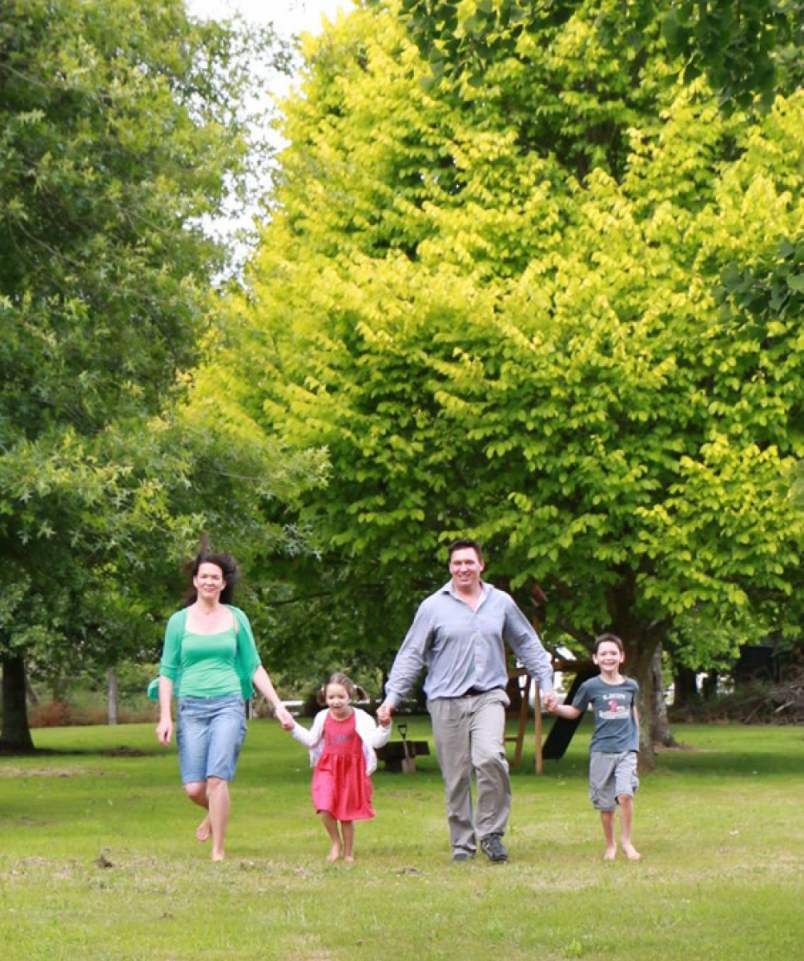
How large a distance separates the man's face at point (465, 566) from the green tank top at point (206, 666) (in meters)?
1.70

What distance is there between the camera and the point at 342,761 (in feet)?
42.6

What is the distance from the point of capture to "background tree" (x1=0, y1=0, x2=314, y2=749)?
53.6 ft

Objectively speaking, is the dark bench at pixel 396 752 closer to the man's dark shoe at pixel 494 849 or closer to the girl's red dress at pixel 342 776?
the girl's red dress at pixel 342 776

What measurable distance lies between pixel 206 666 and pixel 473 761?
2.05 meters

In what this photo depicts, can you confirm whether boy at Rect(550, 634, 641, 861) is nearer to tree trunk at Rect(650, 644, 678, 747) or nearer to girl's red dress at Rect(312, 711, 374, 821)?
girl's red dress at Rect(312, 711, 374, 821)

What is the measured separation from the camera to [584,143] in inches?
995

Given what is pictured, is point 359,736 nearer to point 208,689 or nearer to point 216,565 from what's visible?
point 208,689

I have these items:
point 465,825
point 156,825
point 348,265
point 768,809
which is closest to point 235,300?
point 348,265

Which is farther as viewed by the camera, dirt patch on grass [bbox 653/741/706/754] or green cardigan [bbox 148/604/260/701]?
dirt patch on grass [bbox 653/741/706/754]

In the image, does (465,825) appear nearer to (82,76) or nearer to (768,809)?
(768,809)

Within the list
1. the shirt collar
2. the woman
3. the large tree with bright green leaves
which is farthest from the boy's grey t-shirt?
the large tree with bright green leaves

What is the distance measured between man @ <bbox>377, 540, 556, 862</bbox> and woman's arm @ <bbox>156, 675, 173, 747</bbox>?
4.91 feet

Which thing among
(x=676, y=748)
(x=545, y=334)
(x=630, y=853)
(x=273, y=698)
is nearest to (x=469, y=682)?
(x=273, y=698)

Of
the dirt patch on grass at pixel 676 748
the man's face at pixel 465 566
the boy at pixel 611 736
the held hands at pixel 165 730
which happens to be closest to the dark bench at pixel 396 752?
the dirt patch on grass at pixel 676 748
